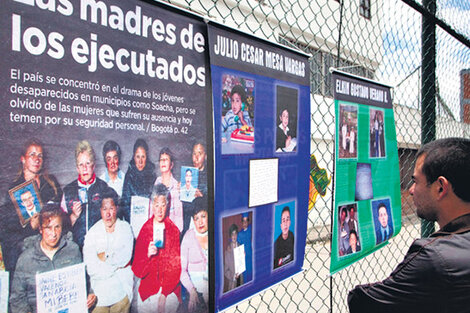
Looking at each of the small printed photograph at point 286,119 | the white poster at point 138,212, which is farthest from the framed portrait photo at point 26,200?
the small printed photograph at point 286,119

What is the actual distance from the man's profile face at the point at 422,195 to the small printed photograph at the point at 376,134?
412 mm

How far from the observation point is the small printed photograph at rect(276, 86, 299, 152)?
158cm

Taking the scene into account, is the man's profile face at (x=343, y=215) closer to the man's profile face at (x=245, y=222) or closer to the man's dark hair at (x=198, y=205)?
the man's profile face at (x=245, y=222)

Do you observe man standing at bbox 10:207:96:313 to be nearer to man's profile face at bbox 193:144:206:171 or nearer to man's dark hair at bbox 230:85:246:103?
man's profile face at bbox 193:144:206:171

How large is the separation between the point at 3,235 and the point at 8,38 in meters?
0.45

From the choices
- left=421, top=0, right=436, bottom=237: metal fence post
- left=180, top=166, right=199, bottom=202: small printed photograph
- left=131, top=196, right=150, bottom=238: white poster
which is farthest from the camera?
left=421, top=0, right=436, bottom=237: metal fence post

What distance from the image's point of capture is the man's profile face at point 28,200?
2.94 ft

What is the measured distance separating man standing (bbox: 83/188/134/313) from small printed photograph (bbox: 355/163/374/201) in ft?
4.51

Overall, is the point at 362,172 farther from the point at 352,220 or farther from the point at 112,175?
the point at 112,175

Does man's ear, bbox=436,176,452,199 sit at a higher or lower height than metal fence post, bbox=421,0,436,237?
lower

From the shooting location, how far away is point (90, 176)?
1007mm

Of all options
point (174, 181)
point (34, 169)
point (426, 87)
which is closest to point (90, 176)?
point (34, 169)

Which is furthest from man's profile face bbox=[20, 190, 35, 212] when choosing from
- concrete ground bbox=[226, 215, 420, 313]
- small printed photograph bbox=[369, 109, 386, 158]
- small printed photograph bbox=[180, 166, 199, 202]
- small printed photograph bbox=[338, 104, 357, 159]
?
concrete ground bbox=[226, 215, 420, 313]

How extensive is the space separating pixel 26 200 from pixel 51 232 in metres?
0.10
